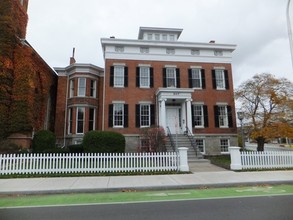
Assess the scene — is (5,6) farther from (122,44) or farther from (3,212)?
(3,212)

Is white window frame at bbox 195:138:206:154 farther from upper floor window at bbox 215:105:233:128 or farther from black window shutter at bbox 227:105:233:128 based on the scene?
black window shutter at bbox 227:105:233:128

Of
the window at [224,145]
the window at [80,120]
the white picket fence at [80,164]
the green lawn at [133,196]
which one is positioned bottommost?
the green lawn at [133,196]

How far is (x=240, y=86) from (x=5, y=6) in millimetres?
17739

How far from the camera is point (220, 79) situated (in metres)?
20.9

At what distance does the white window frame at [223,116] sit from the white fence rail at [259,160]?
309 inches

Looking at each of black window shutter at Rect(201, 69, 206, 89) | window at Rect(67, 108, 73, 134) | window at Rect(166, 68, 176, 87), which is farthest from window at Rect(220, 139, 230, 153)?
window at Rect(67, 108, 73, 134)

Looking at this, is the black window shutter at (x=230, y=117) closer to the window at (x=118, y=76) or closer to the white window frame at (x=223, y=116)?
the white window frame at (x=223, y=116)

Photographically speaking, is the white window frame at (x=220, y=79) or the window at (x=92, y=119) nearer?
the window at (x=92, y=119)

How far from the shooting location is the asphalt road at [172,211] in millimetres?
5023

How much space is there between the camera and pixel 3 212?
17.8ft

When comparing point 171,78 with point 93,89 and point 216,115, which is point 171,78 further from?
point 93,89

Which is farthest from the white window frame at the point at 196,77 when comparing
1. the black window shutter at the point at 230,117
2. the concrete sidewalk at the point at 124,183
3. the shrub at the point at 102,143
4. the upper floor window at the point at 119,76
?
the concrete sidewalk at the point at 124,183

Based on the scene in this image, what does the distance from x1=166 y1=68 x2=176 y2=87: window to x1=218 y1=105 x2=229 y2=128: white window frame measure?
468 cm

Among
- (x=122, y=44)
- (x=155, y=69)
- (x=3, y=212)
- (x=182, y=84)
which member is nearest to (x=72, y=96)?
(x=122, y=44)
